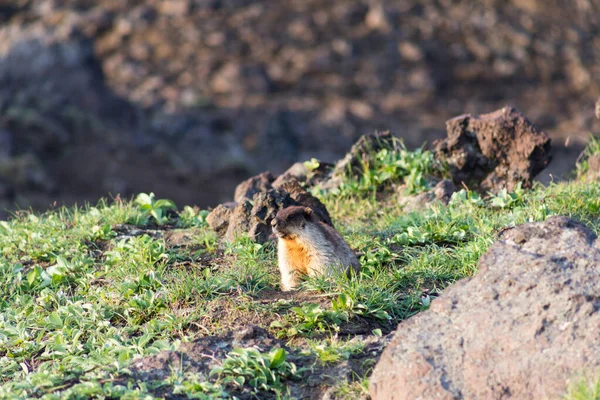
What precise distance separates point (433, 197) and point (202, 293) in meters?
2.64

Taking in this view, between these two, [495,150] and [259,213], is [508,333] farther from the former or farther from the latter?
[495,150]

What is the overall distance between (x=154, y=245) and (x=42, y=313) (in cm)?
98

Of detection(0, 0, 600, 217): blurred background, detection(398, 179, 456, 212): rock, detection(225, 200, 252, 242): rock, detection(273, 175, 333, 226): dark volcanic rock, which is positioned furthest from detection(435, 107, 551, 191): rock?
detection(0, 0, 600, 217): blurred background

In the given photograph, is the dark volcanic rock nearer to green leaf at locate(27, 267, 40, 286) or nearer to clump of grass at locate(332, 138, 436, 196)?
clump of grass at locate(332, 138, 436, 196)

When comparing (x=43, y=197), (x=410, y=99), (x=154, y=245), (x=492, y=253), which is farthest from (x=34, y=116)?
(x=492, y=253)

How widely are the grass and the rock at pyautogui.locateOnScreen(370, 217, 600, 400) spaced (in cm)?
25

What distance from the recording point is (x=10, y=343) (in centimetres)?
505

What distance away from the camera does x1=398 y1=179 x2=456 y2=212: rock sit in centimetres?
709

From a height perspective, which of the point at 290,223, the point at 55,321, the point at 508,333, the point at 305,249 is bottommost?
the point at 508,333

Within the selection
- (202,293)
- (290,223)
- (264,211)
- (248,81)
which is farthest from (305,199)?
(248,81)

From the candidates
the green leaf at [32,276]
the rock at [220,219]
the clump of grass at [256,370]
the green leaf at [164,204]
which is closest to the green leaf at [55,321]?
the green leaf at [32,276]

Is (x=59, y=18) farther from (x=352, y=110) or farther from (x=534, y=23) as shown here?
(x=534, y=23)

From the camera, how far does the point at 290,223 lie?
5562mm

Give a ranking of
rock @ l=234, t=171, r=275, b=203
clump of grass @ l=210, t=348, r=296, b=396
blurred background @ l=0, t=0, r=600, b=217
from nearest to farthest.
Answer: clump of grass @ l=210, t=348, r=296, b=396
rock @ l=234, t=171, r=275, b=203
blurred background @ l=0, t=0, r=600, b=217
